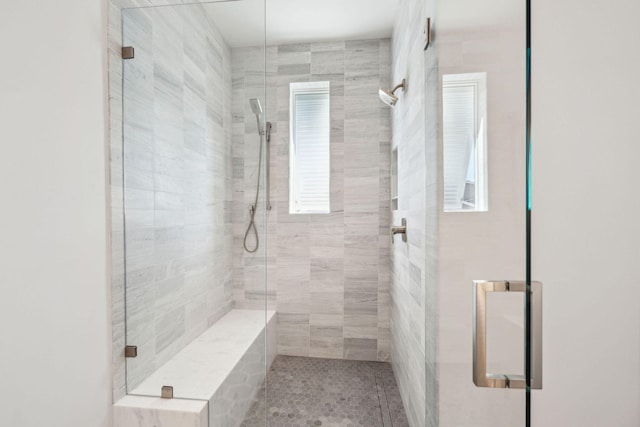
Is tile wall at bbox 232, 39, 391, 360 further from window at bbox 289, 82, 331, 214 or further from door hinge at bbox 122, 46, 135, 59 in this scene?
door hinge at bbox 122, 46, 135, 59

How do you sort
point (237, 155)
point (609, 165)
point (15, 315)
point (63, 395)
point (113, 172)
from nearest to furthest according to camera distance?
point (609, 165), point (15, 315), point (63, 395), point (113, 172), point (237, 155)

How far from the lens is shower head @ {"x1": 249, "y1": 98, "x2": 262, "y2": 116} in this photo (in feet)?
4.77

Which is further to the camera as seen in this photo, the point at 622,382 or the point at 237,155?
the point at 237,155

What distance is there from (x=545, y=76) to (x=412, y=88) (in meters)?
1.09

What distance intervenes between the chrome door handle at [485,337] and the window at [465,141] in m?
0.17

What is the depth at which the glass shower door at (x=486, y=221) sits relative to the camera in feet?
1.27

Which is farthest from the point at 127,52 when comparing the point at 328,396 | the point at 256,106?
the point at 328,396

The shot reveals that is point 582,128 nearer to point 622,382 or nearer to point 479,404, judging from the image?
point 622,382

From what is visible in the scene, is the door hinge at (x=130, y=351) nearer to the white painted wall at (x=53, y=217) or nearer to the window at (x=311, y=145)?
the white painted wall at (x=53, y=217)

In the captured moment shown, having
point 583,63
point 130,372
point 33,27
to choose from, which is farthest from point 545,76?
point 130,372

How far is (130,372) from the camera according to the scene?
1329 millimetres

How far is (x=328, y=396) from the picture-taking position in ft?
5.91

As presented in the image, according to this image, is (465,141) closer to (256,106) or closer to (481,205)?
(481,205)

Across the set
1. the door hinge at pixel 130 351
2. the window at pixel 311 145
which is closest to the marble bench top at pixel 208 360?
the door hinge at pixel 130 351
